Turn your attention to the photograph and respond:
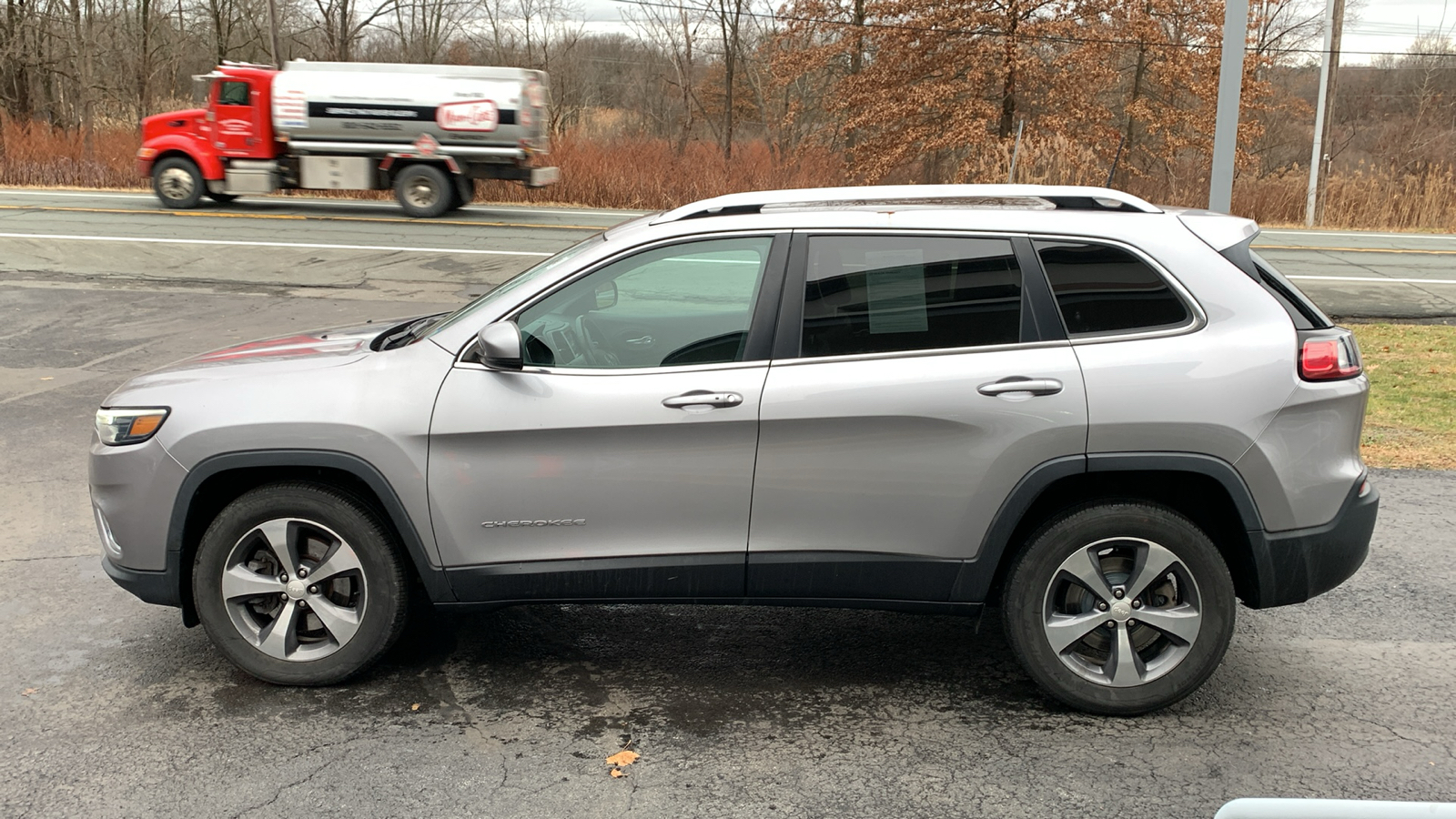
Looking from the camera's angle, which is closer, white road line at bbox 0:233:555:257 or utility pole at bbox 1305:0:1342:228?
white road line at bbox 0:233:555:257

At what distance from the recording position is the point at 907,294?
13.3ft

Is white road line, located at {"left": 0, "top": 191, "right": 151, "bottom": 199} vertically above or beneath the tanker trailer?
beneath

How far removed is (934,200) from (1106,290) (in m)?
0.71

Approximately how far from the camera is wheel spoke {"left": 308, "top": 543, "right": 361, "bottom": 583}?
4.11 m

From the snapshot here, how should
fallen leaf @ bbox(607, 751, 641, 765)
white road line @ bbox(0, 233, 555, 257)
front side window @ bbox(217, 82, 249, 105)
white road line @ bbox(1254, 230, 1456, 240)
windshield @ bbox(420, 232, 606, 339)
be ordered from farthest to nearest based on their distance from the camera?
1. white road line @ bbox(1254, 230, 1456, 240)
2. front side window @ bbox(217, 82, 249, 105)
3. white road line @ bbox(0, 233, 555, 257)
4. windshield @ bbox(420, 232, 606, 339)
5. fallen leaf @ bbox(607, 751, 641, 765)

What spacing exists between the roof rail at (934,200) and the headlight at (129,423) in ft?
6.06

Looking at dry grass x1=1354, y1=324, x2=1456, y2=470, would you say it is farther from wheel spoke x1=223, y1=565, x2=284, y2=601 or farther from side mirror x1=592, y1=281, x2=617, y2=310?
wheel spoke x1=223, y1=565, x2=284, y2=601

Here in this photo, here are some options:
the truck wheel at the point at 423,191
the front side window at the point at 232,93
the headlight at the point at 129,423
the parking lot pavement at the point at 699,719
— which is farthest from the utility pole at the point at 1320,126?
the headlight at the point at 129,423

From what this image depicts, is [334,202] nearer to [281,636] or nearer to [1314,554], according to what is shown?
[281,636]

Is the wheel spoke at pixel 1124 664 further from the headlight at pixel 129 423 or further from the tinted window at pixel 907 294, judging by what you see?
the headlight at pixel 129 423

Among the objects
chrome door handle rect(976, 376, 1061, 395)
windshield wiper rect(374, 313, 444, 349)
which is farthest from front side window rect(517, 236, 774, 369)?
chrome door handle rect(976, 376, 1061, 395)

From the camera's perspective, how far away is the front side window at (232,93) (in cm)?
2303

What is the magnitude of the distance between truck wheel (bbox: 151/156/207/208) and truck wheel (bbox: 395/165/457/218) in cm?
397

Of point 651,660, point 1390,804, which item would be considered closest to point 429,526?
point 651,660
